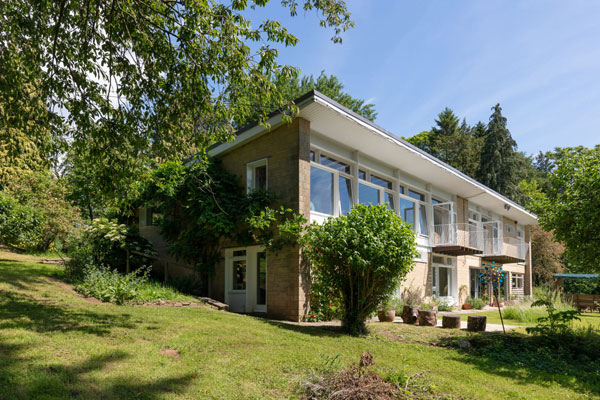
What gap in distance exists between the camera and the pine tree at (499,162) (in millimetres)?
37844

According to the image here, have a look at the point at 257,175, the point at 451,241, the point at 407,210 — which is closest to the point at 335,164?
the point at 257,175

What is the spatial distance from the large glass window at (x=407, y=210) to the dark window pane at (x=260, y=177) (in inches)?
259

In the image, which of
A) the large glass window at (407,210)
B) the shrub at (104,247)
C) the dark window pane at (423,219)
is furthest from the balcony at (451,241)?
the shrub at (104,247)

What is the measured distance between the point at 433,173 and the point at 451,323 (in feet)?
25.9

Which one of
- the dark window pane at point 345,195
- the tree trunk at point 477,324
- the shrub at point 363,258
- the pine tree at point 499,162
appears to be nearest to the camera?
the shrub at point 363,258

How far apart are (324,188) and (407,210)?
5.82 meters

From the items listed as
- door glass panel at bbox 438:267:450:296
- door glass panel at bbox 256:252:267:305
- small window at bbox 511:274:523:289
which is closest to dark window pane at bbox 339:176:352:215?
door glass panel at bbox 256:252:267:305

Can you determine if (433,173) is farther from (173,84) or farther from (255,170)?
(173,84)

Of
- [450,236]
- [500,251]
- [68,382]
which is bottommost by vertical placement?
[68,382]

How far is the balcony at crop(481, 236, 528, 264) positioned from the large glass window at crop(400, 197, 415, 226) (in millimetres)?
6654

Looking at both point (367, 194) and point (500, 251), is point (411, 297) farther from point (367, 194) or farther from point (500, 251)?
point (500, 251)

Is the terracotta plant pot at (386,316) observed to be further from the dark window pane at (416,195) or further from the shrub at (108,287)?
the shrub at (108,287)

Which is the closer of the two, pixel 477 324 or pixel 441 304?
pixel 477 324

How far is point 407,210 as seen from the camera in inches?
683
